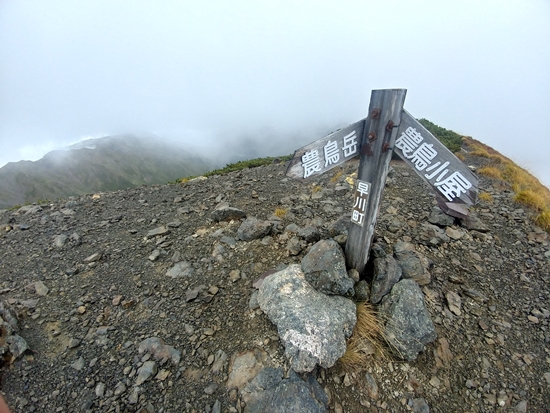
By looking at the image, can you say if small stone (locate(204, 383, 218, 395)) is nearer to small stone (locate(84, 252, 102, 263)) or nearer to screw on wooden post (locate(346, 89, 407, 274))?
screw on wooden post (locate(346, 89, 407, 274))

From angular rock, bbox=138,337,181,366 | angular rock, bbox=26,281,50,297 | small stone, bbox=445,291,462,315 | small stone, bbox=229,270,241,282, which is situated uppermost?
small stone, bbox=229,270,241,282

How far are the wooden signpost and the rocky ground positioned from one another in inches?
16.8

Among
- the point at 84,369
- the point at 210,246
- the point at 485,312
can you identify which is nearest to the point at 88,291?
the point at 84,369

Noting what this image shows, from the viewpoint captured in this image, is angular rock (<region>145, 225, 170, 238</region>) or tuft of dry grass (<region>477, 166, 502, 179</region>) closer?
angular rock (<region>145, 225, 170, 238</region>)

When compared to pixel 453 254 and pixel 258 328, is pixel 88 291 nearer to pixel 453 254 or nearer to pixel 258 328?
pixel 258 328

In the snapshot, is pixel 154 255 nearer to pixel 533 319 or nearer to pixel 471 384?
pixel 471 384

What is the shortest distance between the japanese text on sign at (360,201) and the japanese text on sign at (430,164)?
24.5 inches

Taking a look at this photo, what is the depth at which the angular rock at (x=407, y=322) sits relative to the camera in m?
3.52

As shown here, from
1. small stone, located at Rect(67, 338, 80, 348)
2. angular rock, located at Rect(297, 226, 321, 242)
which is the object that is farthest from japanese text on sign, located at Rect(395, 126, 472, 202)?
small stone, located at Rect(67, 338, 80, 348)

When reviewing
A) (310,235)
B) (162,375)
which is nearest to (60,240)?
(162,375)

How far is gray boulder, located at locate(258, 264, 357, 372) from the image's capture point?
10.8 ft

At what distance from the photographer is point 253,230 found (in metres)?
5.61

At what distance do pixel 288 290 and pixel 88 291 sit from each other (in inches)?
149

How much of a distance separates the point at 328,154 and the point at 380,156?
2.08ft
